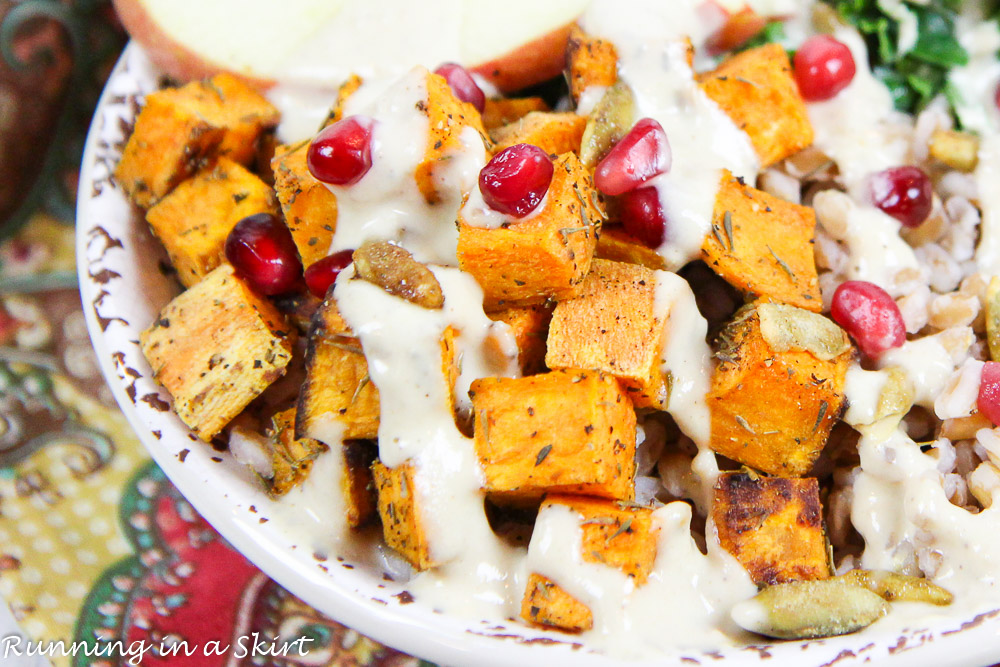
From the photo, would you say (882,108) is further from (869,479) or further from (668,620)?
(668,620)

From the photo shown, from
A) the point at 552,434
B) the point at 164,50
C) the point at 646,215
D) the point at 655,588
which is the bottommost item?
the point at 655,588

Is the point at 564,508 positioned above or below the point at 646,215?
below

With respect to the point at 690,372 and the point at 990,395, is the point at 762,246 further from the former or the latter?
the point at 990,395

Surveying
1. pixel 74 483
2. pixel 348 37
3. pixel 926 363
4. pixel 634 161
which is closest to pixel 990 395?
pixel 926 363

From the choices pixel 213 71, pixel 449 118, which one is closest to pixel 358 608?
pixel 449 118

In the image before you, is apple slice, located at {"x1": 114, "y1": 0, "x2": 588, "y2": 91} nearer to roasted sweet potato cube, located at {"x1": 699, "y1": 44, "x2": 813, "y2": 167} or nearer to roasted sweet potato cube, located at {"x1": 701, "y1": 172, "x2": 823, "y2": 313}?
roasted sweet potato cube, located at {"x1": 699, "y1": 44, "x2": 813, "y2": 167}

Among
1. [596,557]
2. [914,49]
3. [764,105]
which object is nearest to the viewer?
[596,557]

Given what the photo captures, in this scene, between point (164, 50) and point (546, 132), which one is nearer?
point (546, 132)
